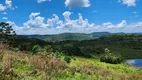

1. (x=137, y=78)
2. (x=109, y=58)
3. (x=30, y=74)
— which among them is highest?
(x=30, y=74)

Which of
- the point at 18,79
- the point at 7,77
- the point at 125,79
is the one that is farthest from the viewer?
the point at 125,79

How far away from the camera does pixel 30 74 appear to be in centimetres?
1342

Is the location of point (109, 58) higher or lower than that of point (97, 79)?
lower

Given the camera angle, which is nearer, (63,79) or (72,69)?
(63,79)

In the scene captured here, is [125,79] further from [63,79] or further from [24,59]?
[24,59]

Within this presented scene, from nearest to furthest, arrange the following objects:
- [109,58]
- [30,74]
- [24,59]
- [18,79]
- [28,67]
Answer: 1. [18,79]
2. [30,74]
3. [28,67]
4. [24,59]
5. [109,58]

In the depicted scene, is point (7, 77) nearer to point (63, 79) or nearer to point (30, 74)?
point (30, 74)

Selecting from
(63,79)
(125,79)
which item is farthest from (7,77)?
(125,79)

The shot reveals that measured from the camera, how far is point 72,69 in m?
16.7

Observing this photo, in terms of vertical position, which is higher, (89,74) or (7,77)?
(7,77)

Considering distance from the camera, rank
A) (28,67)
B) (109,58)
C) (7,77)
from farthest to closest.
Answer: (109,58) → (28,67) → (7,77)

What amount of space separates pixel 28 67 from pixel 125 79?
6.97 metres

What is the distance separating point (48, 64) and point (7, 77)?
4307 mm

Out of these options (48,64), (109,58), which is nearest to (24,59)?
(48,64)
